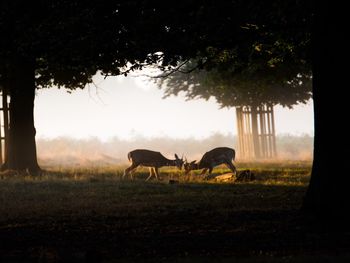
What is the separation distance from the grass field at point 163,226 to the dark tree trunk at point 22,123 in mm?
5853

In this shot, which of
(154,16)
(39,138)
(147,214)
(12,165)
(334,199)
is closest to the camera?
(334,199)

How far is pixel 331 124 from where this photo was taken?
40.8ft

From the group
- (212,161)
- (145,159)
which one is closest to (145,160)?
(145,159)

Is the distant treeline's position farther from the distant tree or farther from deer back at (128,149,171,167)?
deer back at (128,149,171,167)

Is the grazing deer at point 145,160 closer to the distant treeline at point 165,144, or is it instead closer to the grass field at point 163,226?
the grass field at point 163,226

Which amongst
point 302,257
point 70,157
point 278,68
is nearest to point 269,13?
point 302,257

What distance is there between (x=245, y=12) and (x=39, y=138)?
6092cm

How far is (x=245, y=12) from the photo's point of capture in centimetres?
1541

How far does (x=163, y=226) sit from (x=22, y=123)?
14596 mm

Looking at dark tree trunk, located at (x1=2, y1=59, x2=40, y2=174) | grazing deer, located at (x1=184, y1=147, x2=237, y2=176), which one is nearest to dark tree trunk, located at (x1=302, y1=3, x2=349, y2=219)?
grazing deer, located at (x1=184, y1=147, x2=237, y2=176)

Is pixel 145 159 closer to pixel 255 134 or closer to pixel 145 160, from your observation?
pixel 145 160

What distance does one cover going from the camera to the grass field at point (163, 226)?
362 inches

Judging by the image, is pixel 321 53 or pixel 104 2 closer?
pixel 321 53

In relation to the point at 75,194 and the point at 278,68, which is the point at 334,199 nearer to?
the point at 75,194
